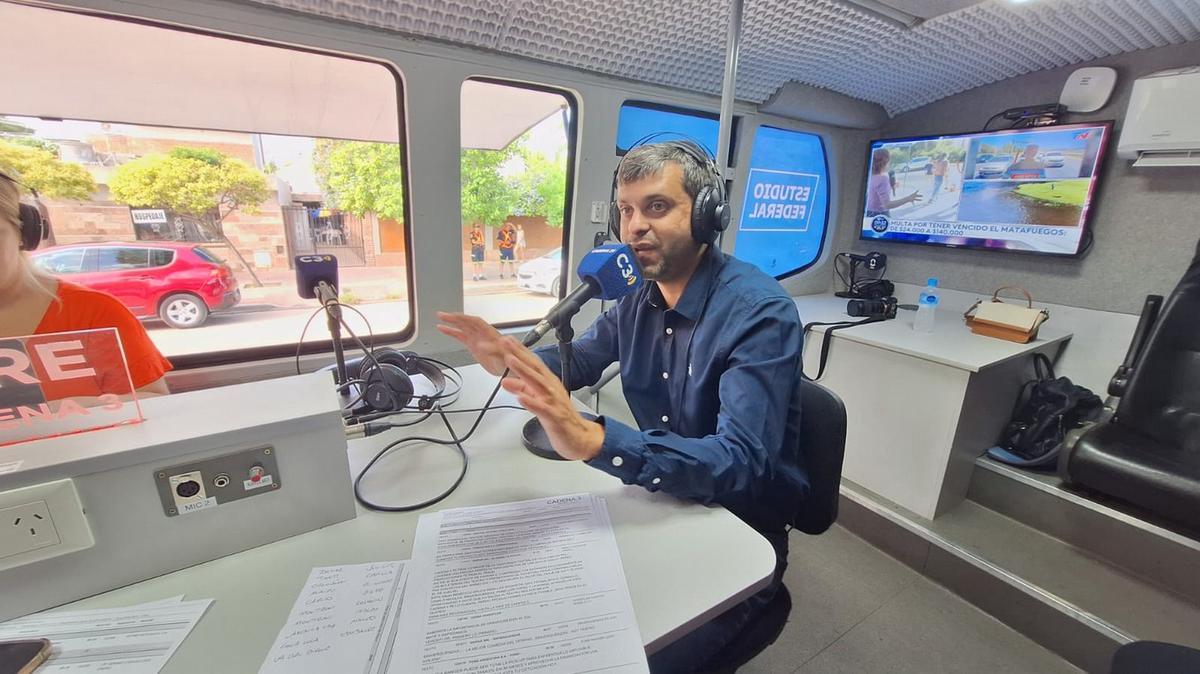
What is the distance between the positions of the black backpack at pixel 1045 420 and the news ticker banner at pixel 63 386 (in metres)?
3.04

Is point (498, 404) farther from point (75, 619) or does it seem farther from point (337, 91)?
point (337, 91)

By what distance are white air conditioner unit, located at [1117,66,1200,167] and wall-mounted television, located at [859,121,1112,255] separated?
14 cm

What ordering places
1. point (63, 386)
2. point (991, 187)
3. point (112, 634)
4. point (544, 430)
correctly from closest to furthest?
point (112, 634) < point (63, 386) < point (544, 430) < point (991, 187)

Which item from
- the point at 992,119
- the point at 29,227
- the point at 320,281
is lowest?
the point at 320,281

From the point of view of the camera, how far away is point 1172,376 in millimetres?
1856

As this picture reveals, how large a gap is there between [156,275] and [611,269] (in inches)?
72.2

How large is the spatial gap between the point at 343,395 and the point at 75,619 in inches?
28.1

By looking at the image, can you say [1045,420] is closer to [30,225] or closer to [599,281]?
[599,281]

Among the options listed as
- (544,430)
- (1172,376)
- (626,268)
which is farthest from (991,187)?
(544,430)

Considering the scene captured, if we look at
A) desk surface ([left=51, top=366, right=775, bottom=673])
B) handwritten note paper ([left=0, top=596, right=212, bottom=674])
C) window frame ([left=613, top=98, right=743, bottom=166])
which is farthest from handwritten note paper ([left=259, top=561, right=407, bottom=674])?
window frame ([left=613, top=98, right=743, bottom=166])

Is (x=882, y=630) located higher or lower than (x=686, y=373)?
lower

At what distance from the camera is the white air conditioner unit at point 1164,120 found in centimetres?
194

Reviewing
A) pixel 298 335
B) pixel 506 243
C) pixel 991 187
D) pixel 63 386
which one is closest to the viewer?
pixel 63 386

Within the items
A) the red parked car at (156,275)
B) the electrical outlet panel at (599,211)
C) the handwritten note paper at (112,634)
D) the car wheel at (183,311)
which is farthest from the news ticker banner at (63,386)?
the electrical outlet panel at (599,211)
